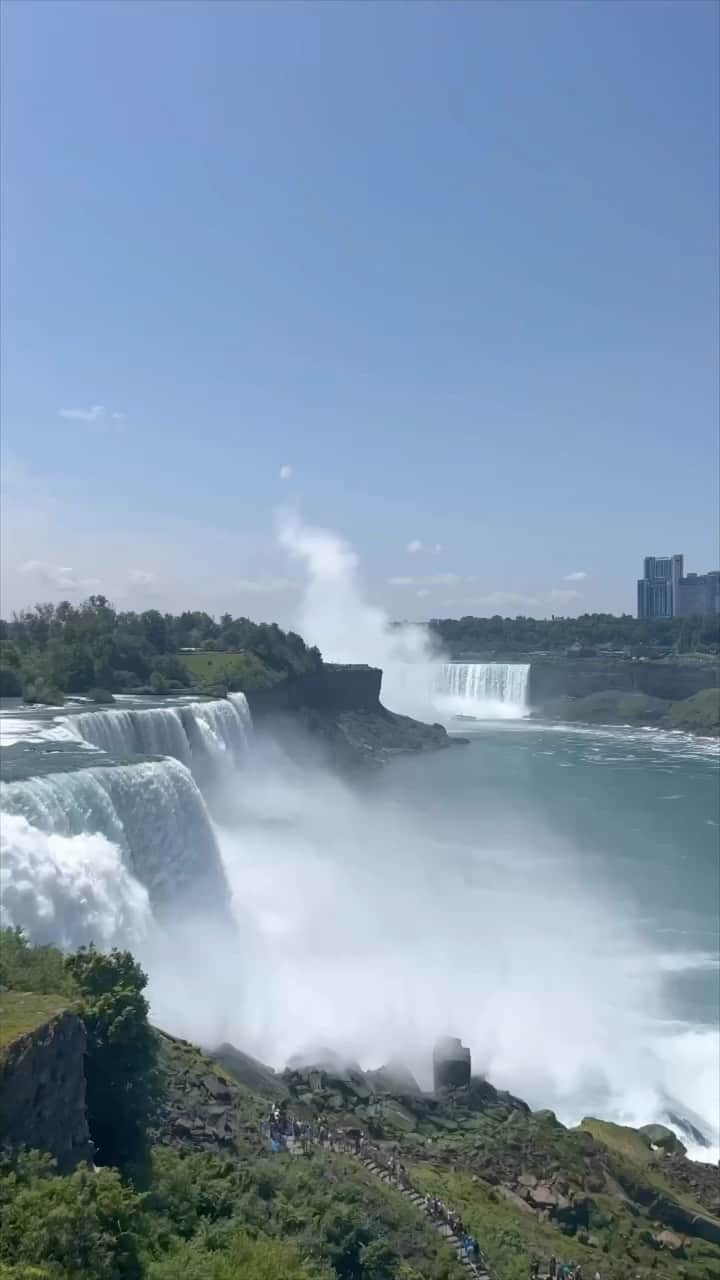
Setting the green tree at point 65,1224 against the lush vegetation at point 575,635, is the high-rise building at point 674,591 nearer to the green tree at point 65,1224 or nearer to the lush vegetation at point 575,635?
the lush vegetation at point 575,635

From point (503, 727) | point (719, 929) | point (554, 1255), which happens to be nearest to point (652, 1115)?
point (554, 1255)

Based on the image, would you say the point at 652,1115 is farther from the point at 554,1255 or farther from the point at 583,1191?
the point at 554,1255

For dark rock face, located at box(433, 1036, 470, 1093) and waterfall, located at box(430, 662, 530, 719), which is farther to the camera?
waterfall, located at box(430, 662, 530, 719)

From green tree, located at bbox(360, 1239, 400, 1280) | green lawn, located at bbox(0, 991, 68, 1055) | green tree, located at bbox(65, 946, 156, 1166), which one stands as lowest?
green tree, located at bbox(360, 1239, 400, 1280)

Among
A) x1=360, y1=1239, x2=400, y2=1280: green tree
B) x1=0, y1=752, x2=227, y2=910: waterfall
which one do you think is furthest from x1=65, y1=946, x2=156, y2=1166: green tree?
x1=0, y1=752, x2=227, y2=910: waterfall

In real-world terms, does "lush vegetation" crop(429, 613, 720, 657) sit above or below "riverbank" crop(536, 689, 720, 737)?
above

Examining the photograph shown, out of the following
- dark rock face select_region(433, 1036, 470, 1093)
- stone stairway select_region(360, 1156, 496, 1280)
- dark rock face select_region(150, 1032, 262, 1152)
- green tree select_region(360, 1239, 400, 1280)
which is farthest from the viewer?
dark rock face select_region(433, 1036, 470, 1093)

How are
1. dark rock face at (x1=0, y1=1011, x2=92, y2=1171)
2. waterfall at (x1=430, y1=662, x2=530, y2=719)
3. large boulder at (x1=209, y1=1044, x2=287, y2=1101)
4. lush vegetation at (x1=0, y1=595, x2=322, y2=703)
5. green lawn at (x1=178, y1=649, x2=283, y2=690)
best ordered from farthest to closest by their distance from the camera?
waterfall at (x1=430, y1=662, x2=530, y2=719)
green lawn at (x1=178, y1=649, x2=283, y2=690)
lush vegetation at (x1=0, y1=595, x2=322, y2=703)
large boulder at (x1=209, y1=1044, x2=287, y2=1101)
dark rock face at (x1=0, y1=1011, x2=92, y2=1171)

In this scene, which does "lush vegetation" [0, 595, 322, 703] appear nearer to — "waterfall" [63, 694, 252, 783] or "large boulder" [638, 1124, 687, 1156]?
"waterfall" [63, 694, 252, 783]
